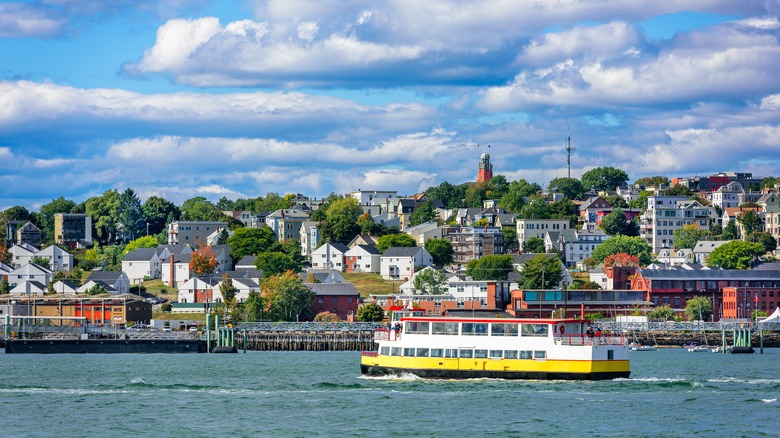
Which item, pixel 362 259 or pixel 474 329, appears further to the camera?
pixel 362 259

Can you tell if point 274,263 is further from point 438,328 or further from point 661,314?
point 438,328

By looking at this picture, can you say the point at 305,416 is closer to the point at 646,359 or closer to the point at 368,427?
the point at 368,427

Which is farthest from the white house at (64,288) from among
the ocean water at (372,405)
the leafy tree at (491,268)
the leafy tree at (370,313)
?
the ocean water at (372,405)

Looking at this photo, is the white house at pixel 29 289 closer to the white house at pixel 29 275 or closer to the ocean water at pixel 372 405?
the white house at pixel 29 275

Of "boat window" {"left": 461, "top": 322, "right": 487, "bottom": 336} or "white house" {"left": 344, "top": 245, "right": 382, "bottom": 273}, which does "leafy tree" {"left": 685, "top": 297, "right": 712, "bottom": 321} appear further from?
"boat window" {"left": 461, "top": 322, "right": 487, "bottom": 336}

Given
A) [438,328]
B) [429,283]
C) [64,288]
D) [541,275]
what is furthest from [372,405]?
[64,288]

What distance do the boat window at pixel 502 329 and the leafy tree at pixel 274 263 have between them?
106 metres

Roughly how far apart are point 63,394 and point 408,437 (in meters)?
22.5

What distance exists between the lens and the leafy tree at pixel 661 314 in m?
149

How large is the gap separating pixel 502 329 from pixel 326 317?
7844 cm

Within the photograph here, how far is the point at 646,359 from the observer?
104812 mm

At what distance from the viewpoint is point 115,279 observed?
575 ft

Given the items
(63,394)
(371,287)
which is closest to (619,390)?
(63,394)

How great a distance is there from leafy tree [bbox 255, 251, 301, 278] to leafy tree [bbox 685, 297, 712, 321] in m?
51.6
